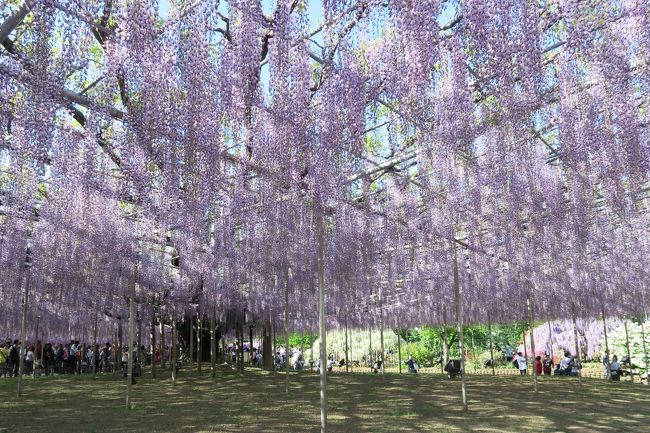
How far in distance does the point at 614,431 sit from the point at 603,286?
12505mm

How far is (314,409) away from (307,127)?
487cm

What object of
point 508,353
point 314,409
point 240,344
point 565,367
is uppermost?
point 240,344

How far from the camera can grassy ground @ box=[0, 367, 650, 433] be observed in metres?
7.21

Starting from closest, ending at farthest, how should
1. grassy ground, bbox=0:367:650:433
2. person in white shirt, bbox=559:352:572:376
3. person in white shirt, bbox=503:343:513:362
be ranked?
grassy ground, bbox=0:367:650:433
person in white shirt, bbox=559:352:572:376
person in white shirt, bbox=503:343:513:362

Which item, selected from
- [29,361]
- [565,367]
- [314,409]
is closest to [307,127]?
[314,409]

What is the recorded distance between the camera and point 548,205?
34.2 ft

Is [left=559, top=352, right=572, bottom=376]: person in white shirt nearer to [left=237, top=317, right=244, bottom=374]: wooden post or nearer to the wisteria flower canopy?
the wisteria flower canopy

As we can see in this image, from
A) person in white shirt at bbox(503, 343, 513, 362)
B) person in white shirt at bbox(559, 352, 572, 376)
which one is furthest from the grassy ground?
person in white shirt at bbox(503, 343, 513, 362)

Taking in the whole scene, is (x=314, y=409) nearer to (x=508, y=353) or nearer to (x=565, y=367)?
(x=565, y=367)

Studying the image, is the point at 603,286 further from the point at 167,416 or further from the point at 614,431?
the point at 167,416

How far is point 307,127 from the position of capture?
6.40 metres

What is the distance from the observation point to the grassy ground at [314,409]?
7.21 metres

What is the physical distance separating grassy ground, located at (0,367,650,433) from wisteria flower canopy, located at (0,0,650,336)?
99.8 inches

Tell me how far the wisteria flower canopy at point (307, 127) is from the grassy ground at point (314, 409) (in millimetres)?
2534
